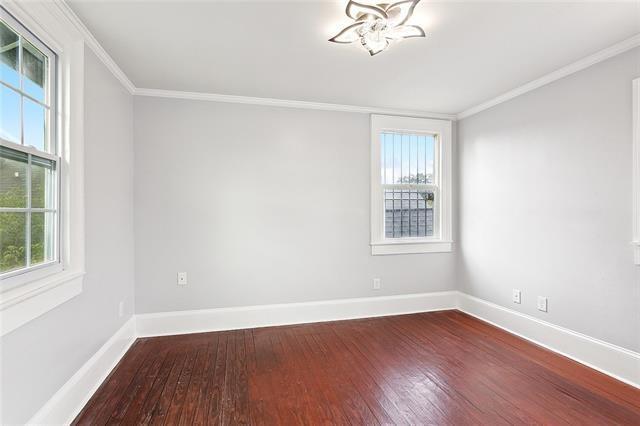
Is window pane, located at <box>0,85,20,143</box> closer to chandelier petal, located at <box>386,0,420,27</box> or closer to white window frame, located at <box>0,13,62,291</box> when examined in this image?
white window frame, located at <box>0,13,62,291</box>

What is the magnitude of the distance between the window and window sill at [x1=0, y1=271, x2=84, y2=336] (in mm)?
95

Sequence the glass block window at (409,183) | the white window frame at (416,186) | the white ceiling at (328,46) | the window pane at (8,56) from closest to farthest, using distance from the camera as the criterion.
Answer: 1. the window pane at (8,56)
2. the white ceiling at (328,46)
3. the white window frame at (416,186)
4. the glass block window at (409,183)

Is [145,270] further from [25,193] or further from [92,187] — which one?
[25,193]

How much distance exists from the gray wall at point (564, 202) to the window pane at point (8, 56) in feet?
12.5

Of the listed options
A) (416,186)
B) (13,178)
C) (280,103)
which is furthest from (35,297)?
(416,186)

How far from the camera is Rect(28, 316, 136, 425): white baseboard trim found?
5.41ft

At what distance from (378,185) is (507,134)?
1.43m

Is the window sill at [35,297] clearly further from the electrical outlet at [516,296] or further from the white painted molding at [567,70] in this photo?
the white painted molding at [567,70]

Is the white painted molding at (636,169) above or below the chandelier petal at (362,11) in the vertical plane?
below

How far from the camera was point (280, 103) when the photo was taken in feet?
11.1

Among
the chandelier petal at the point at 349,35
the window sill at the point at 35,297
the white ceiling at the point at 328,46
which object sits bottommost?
the window sill at the point at 35,297

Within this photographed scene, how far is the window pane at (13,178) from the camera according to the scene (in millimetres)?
1446

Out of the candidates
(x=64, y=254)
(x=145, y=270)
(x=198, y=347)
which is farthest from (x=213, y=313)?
(x=64, y=254)

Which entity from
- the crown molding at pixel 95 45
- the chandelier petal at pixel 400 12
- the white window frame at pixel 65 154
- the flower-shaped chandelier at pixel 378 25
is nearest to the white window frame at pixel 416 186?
the flower-shaped chandelier at pixel 378 25
